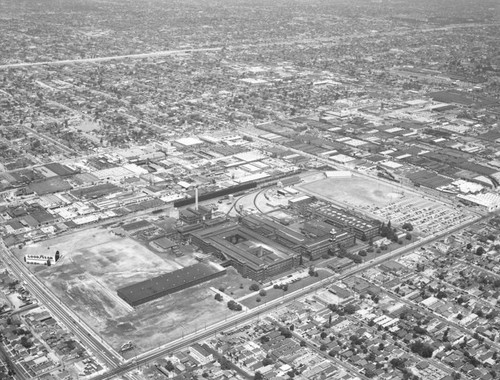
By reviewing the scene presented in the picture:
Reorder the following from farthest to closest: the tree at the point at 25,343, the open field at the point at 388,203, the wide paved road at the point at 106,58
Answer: the wide paved road at the point at 106,58 → the open field at the point at 388,203 → the tree at the point at 25,343

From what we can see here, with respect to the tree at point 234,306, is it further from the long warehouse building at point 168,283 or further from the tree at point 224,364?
the tree at point 224,364

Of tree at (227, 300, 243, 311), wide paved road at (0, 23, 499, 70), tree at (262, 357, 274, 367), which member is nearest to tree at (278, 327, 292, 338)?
tree at (262, 357, 274, 367)

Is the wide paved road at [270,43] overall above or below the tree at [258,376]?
below

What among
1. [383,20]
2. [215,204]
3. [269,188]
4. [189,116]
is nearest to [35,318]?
[215,204]

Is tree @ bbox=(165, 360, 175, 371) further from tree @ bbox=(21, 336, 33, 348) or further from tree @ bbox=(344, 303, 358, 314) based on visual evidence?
tree @ bbox=(344, 303, 358, 314)

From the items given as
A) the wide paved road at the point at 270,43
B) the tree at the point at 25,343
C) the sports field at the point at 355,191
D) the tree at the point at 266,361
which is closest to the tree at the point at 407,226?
the sports field at the point at 355,191

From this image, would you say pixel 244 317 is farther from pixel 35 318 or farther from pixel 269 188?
pixel 269 188
